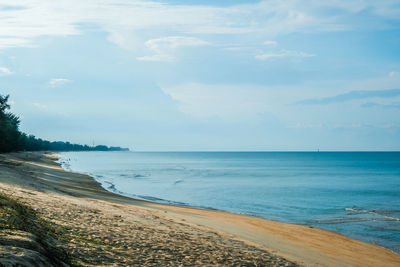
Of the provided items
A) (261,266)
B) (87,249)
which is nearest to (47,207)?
(87,249)

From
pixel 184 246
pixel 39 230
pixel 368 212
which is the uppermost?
pixel 39 230

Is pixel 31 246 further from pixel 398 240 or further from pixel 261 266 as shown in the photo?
pixel 398 240

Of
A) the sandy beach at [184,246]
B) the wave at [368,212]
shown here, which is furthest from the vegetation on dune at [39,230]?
the wave at [368,212]

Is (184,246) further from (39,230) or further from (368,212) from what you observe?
(368,212)

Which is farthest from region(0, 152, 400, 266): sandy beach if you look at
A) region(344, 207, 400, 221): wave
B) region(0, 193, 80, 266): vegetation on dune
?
region(344, 207, 400, 221): wave

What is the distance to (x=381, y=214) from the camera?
29.7m

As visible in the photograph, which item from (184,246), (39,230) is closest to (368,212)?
(184,246)

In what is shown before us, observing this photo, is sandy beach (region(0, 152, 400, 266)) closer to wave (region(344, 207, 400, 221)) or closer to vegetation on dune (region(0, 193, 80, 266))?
vegetation on dune (region(0, 193, 80, 266))

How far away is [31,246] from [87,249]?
2308mm

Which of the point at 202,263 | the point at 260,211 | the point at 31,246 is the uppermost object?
the point at 31,246

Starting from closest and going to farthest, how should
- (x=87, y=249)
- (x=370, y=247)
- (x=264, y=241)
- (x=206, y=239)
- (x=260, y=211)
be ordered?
(x=87, y=249) < (x=206, y=239) < (x=264, y=241) < (x=370, y=247) < (x=260, y=211)

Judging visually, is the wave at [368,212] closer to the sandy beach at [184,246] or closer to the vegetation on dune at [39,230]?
the sandy beach at [184,246]

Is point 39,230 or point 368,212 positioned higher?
point 39,230

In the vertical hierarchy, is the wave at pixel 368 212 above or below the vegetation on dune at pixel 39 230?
below
